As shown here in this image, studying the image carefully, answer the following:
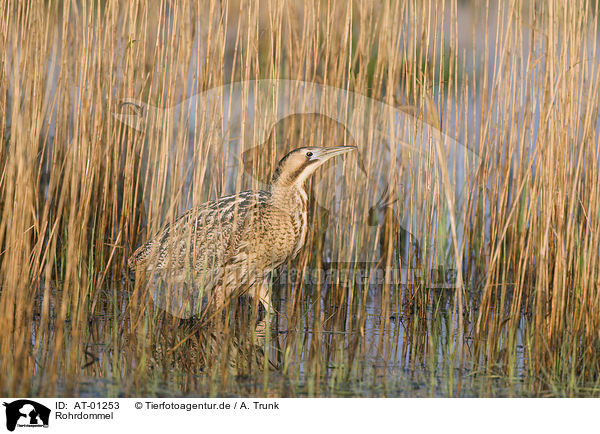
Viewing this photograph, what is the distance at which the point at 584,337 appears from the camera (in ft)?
10.5

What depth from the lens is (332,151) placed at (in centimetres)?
385

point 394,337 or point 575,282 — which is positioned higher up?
point 575,282

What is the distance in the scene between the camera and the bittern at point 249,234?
3.87 meters

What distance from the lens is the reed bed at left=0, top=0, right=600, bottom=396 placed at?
306 cm

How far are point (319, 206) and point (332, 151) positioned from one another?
59 centimetres

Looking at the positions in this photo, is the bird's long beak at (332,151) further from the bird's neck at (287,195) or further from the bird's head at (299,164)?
the bird's neck at (287,195)

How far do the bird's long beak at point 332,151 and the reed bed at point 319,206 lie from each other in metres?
0.14
